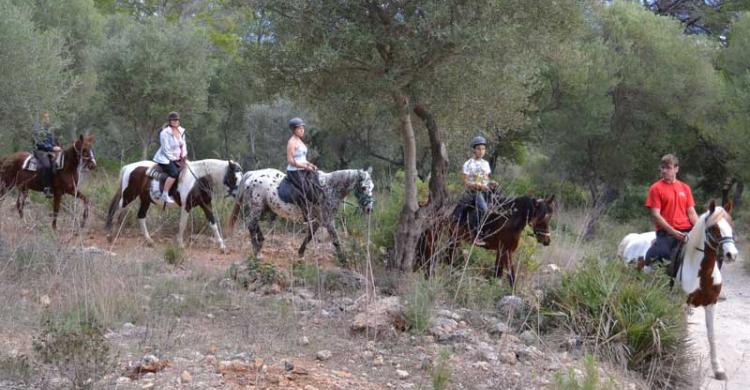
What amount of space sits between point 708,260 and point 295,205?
6.17 metres

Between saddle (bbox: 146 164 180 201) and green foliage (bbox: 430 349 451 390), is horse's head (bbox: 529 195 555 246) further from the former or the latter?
saddle (bbox: 146 164 180 201)

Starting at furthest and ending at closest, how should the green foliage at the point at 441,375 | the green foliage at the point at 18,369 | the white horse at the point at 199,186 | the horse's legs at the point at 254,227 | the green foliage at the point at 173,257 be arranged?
the white horse at the point at 199,186
the horse's legs at the point at 254,227
the green foliage at the point at 173,257
the green foliage at the point at 441,375
the green foliage at the point at 18,369

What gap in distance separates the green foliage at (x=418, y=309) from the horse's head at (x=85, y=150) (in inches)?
297

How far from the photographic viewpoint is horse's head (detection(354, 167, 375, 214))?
11.1 metres

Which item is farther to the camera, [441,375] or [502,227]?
[502,227]

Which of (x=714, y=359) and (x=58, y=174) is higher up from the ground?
(x=58, y=174)

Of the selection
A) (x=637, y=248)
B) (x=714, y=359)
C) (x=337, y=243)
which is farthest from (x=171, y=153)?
(x=714, y=359)

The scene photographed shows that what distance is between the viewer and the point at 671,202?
8836 mm

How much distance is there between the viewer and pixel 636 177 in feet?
73.5

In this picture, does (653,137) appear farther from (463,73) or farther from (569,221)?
(463,73)

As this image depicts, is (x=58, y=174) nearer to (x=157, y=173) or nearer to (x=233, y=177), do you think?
(x=157, y=173)

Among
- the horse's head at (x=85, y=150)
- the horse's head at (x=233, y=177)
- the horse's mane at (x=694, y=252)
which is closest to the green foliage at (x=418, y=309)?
the horse's mane at (x=694, y=252)

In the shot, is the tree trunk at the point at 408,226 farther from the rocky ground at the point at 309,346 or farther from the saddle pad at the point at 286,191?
the saddle pad at the point at 286,191

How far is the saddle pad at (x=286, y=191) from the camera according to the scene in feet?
37.8
